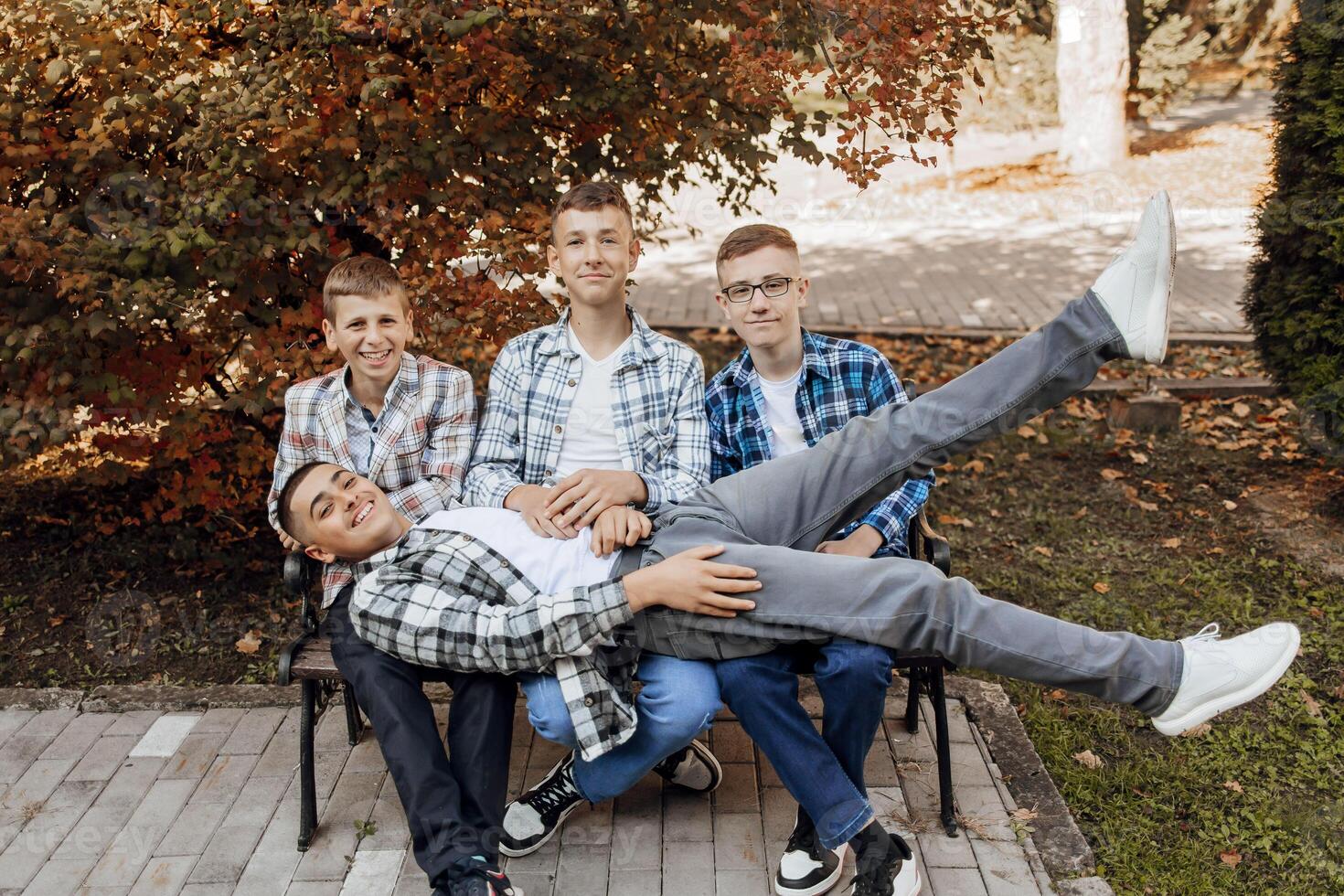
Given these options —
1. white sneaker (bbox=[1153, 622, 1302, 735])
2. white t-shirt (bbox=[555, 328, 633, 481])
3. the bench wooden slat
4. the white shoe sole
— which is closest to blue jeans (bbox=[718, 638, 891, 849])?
the white shoe sole

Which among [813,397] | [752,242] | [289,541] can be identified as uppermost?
[752,242]

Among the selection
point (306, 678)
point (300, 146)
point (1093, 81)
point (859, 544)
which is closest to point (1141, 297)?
point (859, 544)

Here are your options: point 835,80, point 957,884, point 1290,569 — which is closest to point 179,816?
point 957,884

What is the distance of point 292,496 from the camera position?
3.07 m

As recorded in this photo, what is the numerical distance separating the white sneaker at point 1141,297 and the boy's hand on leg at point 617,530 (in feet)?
4.30

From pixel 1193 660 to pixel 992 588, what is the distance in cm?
202

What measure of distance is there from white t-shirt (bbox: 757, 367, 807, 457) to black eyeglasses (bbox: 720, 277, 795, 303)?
0.93ft

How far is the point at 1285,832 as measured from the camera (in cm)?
313

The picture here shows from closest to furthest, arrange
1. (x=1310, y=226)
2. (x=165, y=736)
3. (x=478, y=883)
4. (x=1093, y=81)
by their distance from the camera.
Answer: (x=478, y=883), (x=165, y=736), (x=1310, y=226), (x=1093, y=81)

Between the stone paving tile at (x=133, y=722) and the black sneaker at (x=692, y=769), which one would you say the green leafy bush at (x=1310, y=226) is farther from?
the stone paving tile at (x=133, y=722)

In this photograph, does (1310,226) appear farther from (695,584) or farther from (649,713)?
(649,713)

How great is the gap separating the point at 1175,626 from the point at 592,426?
7.82 feet

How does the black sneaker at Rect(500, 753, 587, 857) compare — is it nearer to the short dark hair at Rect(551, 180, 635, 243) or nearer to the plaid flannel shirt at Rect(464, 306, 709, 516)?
the plaid flannel shirt at Rect(464, 306, 709, 516)

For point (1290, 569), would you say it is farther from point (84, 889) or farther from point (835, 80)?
point (84, 889)
